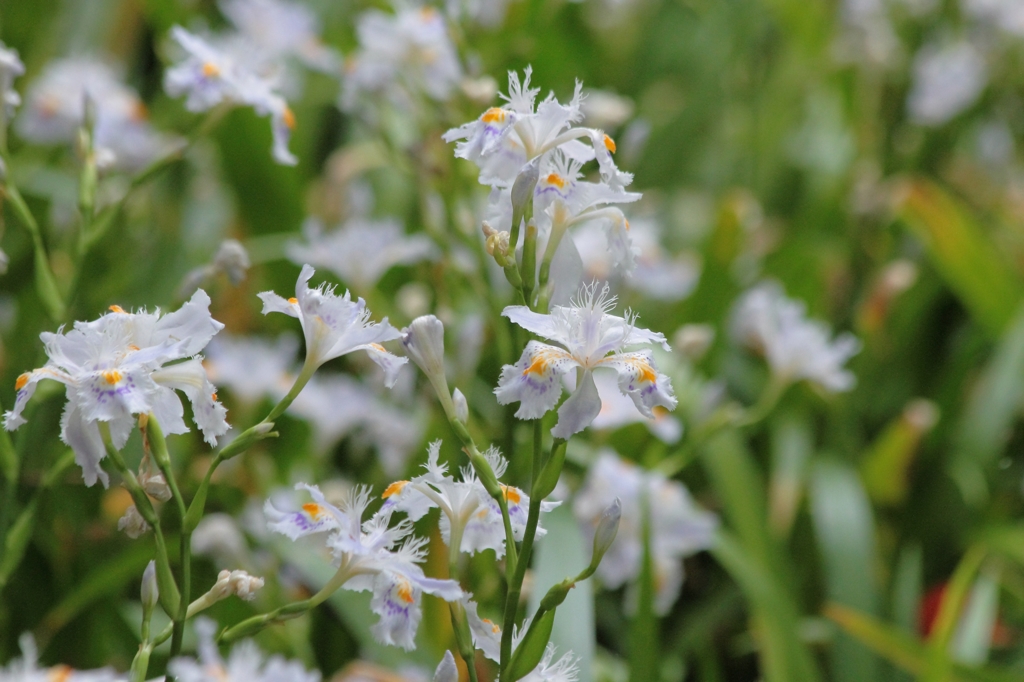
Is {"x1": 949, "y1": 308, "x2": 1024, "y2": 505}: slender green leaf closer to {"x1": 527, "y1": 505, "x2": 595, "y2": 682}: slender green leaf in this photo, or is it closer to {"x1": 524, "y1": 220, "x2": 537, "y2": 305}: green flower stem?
{"x1": 527, "y1": 505, "x2": 595, "y2": 682}: slender green leaf

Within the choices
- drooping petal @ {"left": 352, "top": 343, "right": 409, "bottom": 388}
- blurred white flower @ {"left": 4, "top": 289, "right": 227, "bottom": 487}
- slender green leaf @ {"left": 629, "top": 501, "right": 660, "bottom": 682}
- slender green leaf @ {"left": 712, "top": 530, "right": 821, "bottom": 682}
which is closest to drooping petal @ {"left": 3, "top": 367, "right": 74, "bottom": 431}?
blurred white flower @ {"left": 4, "top": 289, "right": 227, "bottom": 487}

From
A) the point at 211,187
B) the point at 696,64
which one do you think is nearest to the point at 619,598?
the point at 211,187

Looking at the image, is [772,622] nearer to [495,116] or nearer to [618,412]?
[618,412]

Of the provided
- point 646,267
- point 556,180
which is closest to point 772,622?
point 646,267

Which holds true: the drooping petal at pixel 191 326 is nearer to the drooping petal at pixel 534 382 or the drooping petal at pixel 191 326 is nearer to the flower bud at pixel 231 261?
the drooping petal at pixel 534 382

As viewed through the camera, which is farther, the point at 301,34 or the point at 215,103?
the point at 301,34

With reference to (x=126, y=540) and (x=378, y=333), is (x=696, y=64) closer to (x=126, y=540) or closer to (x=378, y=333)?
(x=126, y=540)
